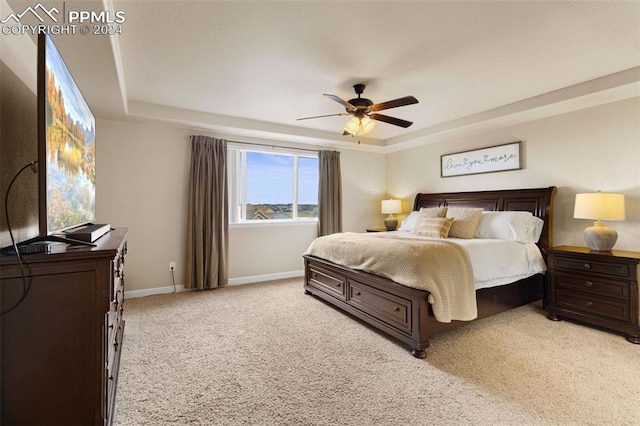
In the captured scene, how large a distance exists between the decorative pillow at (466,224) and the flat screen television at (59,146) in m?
3.71

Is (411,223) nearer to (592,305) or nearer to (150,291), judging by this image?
(592,305)

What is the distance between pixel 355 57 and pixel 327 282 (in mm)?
2402

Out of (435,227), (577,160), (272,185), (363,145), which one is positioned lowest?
(435,227)

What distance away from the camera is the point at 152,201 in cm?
396

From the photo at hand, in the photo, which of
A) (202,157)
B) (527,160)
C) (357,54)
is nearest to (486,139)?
(527,160)

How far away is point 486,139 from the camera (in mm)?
4316

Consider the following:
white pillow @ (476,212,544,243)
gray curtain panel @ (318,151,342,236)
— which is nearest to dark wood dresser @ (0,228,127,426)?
white pillow @ (476,212,544,243)

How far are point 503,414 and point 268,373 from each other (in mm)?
1462

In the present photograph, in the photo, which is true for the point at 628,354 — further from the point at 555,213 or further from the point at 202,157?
the point at 202,157

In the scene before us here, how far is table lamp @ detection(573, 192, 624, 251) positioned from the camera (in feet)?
9.22

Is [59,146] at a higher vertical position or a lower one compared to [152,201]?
higher

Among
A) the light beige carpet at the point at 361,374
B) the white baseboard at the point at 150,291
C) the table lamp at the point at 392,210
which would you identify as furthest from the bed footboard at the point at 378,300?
the table lamp at the point at 392,210

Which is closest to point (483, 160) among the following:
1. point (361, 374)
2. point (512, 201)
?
point (512, 201)

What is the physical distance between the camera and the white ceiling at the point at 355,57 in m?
1.94
